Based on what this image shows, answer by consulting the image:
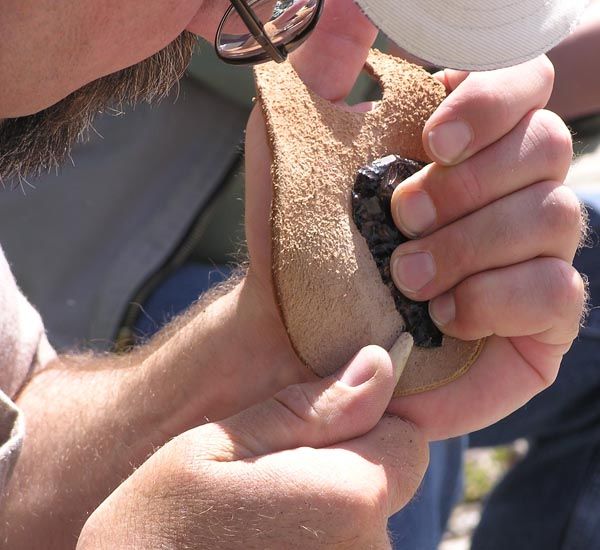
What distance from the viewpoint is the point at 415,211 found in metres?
1.09

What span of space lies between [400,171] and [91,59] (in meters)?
0.41

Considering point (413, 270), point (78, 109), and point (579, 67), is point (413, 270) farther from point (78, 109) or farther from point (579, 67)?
point (579, 67)

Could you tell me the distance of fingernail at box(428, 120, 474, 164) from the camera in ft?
3.51

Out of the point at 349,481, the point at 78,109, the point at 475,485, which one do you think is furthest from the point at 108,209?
the point at 475,485

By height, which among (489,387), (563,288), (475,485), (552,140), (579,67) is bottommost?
(475,485)

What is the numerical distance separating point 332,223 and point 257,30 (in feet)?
0.81

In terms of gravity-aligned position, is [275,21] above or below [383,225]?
above

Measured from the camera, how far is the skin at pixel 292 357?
0.93m

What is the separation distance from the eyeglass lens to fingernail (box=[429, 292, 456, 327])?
0.36m

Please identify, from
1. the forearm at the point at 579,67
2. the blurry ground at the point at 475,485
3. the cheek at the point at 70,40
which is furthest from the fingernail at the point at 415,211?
the blurry ground at the point at 475,485

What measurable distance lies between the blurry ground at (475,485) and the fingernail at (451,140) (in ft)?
5.19

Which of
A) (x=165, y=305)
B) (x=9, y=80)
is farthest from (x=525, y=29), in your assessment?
(x=165, y=305)

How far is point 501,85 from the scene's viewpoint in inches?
42.8

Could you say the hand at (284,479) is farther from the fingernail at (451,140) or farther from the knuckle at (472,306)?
the fingernail at (451,140)
